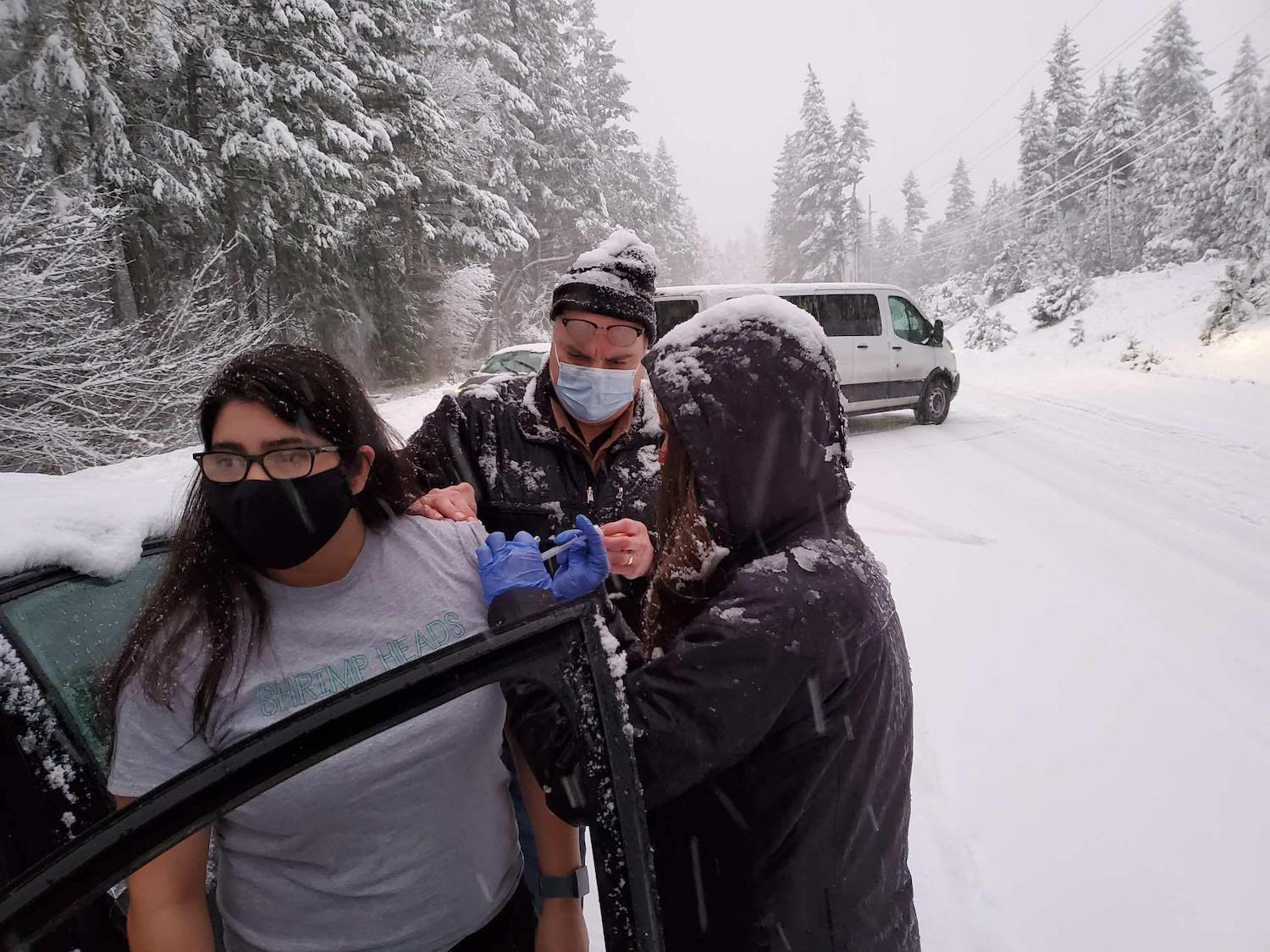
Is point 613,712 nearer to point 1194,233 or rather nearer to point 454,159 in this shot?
point 454,159

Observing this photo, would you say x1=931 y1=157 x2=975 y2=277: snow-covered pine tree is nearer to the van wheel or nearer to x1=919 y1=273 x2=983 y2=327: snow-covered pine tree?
x1=919 y1=273 x2=983 y2=327: snow-covered pine tree

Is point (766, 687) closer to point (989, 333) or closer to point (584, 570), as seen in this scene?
point (584, 570)

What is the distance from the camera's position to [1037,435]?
30.6 feet

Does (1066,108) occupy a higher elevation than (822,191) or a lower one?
higher

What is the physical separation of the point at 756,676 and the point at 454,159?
19.0 meters

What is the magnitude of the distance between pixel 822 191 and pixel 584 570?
42.9 m

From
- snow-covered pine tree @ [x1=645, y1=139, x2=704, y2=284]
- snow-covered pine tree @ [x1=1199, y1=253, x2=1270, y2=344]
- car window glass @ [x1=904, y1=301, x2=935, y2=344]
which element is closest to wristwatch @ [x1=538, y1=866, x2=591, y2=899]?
car window glass @ [x1=904, y1=301, x2=935, y2=344]

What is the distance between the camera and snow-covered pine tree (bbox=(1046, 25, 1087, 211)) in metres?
34.4

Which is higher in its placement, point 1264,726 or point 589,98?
point 589,98

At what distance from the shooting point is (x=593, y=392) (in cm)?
233

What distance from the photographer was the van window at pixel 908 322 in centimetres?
1022

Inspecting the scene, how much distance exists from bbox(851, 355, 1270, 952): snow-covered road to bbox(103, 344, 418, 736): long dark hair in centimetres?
238

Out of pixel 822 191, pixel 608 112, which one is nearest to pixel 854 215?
pixel 822 191

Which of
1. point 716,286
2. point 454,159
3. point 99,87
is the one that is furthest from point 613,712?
point 454,159
